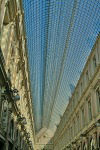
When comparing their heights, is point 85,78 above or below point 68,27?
below

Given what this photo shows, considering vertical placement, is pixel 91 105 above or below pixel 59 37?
below

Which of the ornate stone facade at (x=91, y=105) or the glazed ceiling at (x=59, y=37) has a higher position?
the glazed ceiling at (x=59, y=37)

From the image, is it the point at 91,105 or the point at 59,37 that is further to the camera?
the point at 59,37

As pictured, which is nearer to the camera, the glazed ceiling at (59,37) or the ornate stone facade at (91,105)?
the glazed ceiling at (59,37)

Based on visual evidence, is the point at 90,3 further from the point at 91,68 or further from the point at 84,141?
the point at 84,141

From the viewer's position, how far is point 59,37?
112ft

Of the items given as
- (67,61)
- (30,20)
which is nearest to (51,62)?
(67,61)

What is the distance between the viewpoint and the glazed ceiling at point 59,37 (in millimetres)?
27625

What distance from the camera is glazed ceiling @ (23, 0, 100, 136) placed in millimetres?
27625

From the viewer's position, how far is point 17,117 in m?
27.1

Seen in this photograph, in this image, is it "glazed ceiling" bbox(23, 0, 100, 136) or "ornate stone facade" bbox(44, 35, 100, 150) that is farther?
"ornate stone facade" bbox(44, 35, 100, 150)

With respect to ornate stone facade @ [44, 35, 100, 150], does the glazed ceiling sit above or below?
above

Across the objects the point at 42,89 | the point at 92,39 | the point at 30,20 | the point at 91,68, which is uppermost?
the point at 30,20

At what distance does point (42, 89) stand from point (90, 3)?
104ft
